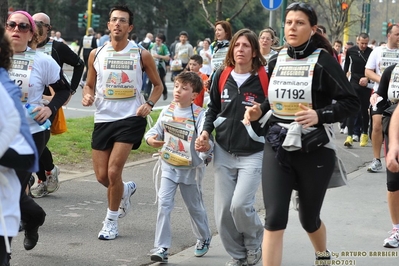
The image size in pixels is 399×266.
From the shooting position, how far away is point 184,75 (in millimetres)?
6730

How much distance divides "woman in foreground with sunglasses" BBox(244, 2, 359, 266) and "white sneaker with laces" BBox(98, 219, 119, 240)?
2085mm

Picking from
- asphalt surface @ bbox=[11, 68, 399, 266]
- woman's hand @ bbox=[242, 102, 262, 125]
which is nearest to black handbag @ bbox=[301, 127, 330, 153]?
woman's hand @ bbox=[242, 102, 262, 125]

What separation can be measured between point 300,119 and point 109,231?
249cm

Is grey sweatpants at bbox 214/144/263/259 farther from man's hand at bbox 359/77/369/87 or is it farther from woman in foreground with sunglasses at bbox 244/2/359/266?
man's hand at bbox 359/77/369/87

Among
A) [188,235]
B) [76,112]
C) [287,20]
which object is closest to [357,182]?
[188,235]

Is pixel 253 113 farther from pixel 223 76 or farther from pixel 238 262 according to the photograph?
pixel 238 262

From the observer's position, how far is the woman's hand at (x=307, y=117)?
17.0 feet

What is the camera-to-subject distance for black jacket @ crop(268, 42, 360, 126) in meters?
5.23

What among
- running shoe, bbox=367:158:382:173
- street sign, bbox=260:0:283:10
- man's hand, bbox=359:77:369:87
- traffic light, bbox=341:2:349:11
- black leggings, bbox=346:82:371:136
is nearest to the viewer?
running shoe, bbox=367:158:382:173

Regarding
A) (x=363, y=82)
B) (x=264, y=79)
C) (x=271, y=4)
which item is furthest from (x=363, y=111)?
(x=264, y=79)

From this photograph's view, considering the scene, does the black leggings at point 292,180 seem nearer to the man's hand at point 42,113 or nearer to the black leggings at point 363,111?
the man's hand at point 42,113

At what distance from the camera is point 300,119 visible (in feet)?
17.0

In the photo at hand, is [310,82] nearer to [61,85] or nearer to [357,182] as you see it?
[61,85]

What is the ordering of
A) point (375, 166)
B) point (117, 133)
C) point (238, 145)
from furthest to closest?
point (375, 166), point (117, 133), point (238, 145)
